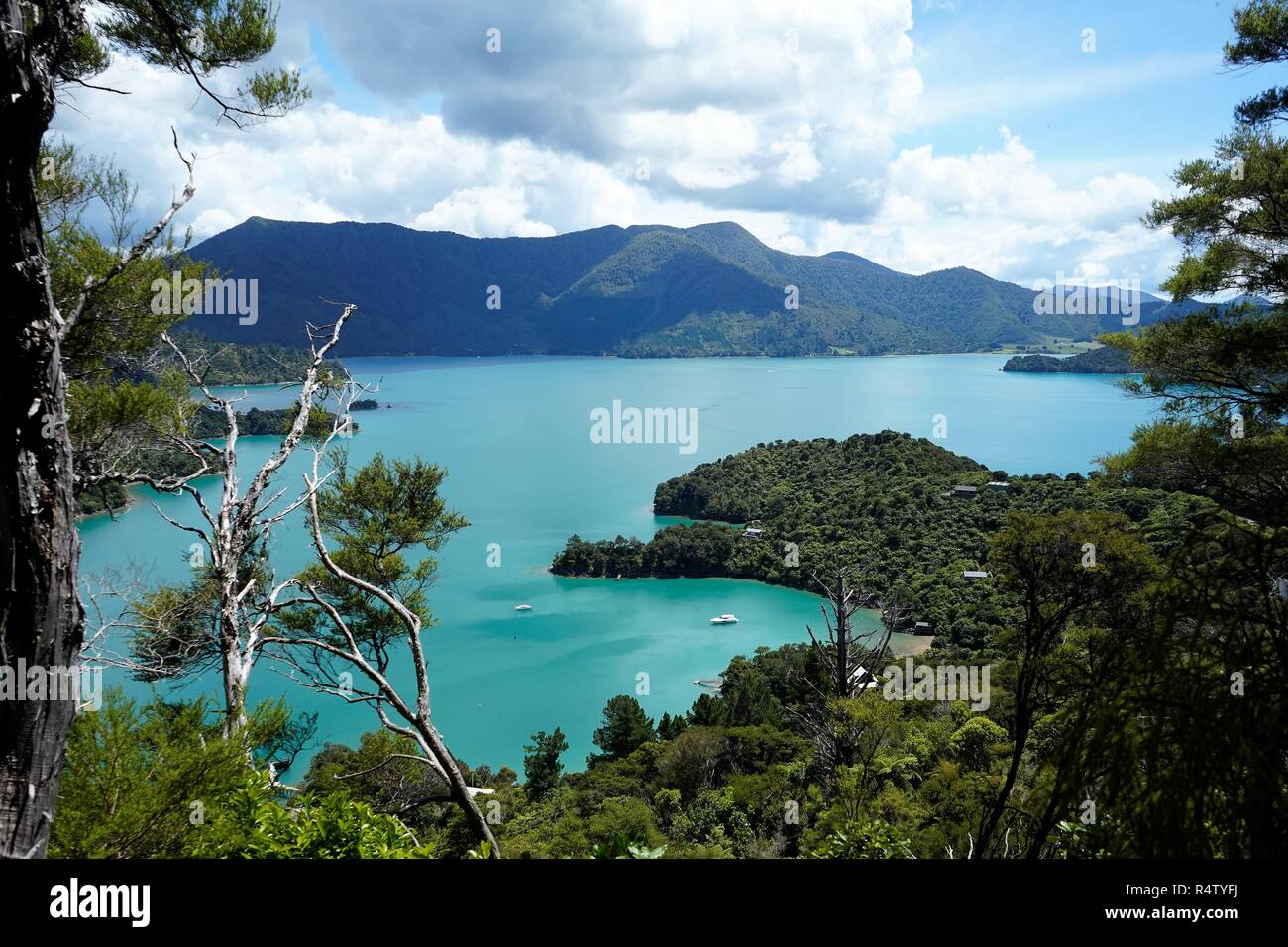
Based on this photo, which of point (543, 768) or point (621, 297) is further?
point (621, 297)

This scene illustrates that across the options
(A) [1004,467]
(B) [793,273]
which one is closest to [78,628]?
(A) [1004,467]

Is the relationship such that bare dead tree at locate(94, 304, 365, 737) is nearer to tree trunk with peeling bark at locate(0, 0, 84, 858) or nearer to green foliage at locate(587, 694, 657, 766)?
tree trunk with peeling bark at locate(0, 0, 84, 858)

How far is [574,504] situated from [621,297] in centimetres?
11118

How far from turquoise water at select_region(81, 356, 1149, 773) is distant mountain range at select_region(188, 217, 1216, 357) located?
23096 mm

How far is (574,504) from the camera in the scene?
174 ft

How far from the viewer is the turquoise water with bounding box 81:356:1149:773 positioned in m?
27.6

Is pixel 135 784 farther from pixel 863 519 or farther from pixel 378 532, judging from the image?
pixel 863 519

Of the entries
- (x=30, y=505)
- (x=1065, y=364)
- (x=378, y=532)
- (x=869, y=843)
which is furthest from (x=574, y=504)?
(x=1065, y=364)

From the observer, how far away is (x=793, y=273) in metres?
168

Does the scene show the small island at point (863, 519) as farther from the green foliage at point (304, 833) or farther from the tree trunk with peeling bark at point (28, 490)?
the tree trunk with peeling bark at point (28, 490)
